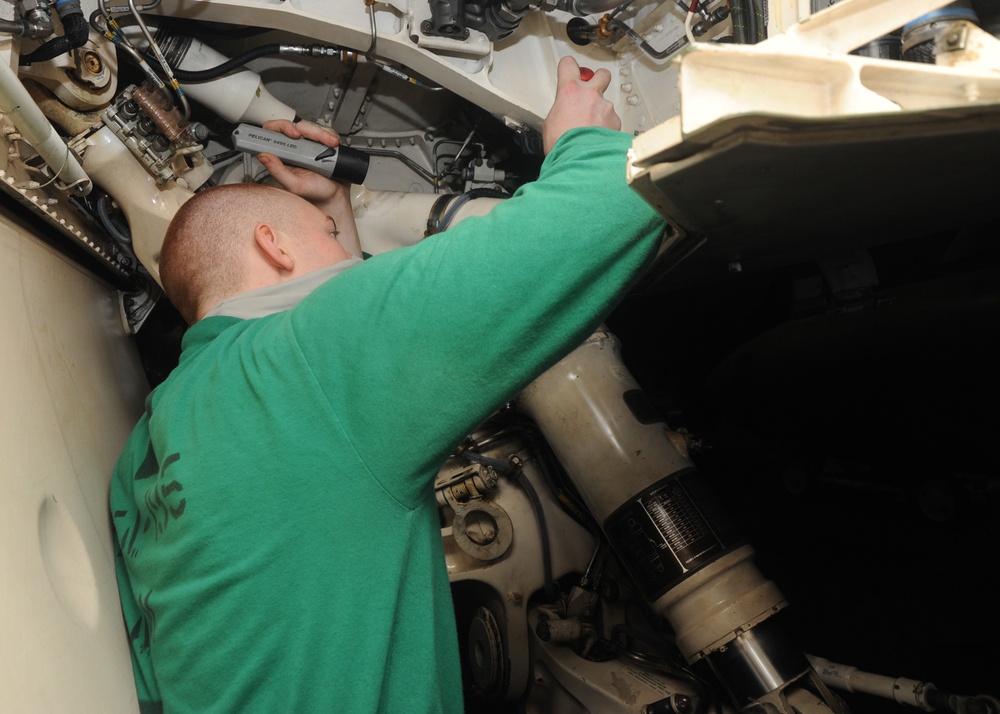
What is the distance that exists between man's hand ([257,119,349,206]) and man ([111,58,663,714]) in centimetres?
67

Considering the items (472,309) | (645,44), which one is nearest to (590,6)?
(645,44)

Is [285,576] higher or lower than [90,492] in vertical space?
lower

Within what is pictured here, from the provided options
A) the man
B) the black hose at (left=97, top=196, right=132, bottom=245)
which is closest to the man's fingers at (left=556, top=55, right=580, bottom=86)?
the man

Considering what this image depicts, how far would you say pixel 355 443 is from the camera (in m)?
0.87

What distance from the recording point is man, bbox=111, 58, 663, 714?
786 millimetres

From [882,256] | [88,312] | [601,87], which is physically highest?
[88,312]

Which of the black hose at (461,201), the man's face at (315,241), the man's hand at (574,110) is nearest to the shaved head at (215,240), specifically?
the man's face at (315,241)

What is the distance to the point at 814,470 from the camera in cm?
168

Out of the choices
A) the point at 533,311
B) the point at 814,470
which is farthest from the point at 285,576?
the point at 814,470

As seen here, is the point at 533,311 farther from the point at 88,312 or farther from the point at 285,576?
the point at 88,312

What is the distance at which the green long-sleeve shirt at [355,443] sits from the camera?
785 millimetres

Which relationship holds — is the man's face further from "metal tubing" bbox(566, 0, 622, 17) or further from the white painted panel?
"metal tubing" bbox(566, 0, 622, 17)

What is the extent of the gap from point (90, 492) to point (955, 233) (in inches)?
64.4

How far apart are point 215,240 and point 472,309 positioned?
0.71m
